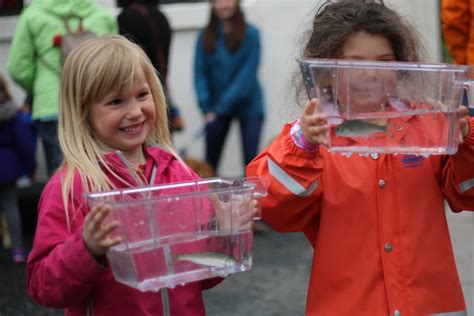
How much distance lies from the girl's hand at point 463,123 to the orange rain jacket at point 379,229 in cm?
13

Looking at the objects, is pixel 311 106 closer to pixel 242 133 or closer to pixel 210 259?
pixel 210 259

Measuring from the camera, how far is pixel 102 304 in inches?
105

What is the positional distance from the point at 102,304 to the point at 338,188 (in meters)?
0.75

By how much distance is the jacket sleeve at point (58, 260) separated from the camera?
2.50 meters

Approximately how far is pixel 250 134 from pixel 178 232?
5.08 meters

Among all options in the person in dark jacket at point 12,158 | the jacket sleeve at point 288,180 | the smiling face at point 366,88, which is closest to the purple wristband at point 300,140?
the jacket sleeve at point 288,180

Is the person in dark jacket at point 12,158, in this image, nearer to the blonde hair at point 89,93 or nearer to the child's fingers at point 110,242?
the blonde hair at point 89,93

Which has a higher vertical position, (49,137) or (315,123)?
(315,123)

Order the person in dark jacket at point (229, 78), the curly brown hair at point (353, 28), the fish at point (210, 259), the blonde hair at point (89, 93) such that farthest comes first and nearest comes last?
the person in dark jacket at point (229, 78), the curly brown hair at point (353, 28), the blonde hair at point (89, 93), the fish at point (210, 259)

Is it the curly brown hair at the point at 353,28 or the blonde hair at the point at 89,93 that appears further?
the curly brown hair at the point at 353,28

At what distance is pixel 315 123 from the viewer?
2.52m

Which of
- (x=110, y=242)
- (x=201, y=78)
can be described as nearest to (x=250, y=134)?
(x=201, y=78)

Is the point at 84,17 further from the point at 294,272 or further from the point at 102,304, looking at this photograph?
the point at 102,304

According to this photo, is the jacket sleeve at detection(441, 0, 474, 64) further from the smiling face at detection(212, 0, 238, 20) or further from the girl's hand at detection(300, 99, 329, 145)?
the girl's hand at detection(300, 99, 329, 145)
